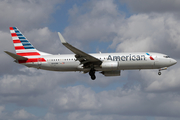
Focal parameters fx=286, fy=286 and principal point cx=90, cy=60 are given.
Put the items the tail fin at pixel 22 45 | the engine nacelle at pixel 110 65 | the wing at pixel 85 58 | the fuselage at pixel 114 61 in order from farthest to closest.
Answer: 1. the tail fin at pixel 22 45
2. the fuselage at pixel 114 61
3. the engine nacelle at pixel 110 65
4. the wing at pixel 85 58

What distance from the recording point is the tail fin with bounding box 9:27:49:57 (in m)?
55.3

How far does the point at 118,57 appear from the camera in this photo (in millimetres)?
51125

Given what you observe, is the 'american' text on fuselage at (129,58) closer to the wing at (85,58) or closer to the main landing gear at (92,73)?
the wing at (85,58)

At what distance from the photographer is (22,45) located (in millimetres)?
56656

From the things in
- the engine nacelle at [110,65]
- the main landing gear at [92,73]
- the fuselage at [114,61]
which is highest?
the fuselage at [114,61]

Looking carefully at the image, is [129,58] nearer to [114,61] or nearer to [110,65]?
[114,61]

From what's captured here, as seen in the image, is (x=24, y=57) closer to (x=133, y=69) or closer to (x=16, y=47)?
(x=16, y=47)

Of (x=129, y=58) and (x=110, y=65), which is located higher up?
(x=129, y=58)

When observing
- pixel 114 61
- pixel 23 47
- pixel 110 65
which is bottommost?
pixel 110 65

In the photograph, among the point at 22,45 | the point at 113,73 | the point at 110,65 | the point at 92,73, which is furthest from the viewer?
the point at 22,45

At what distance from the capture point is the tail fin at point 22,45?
181 feet

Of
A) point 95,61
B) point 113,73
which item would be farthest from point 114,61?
point 113,73

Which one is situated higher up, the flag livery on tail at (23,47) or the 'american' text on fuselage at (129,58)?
the flag livery on tail at (23,47)

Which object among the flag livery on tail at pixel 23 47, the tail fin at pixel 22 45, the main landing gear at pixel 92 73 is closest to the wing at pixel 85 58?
the main landing gear at pixel 92 73
